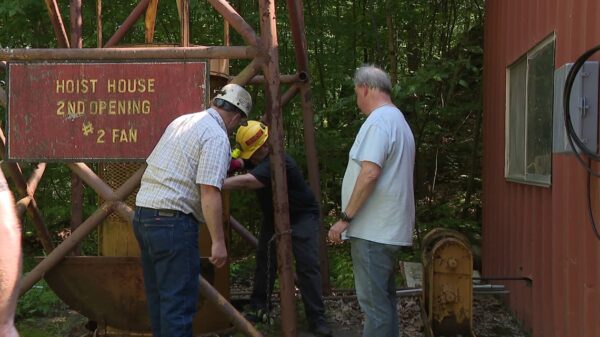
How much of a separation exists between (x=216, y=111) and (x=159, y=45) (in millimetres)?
1562

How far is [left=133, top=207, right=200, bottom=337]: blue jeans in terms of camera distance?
4090 millimetres

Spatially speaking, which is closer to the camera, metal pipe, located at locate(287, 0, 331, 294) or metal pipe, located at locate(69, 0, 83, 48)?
metal pipe, located at locate(69, 0, 83, 48)

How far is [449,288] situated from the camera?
5.41 metres

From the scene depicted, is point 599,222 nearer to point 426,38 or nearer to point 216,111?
point 216,111

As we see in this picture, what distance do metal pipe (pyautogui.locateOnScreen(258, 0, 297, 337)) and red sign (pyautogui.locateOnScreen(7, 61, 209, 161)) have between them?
45 centimetres

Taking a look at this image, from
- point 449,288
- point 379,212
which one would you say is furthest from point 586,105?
point 449,288

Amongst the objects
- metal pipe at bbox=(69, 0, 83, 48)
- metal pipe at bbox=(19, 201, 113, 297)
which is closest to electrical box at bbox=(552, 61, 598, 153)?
metal pipe at bbox=(19, 201, 113, 297)

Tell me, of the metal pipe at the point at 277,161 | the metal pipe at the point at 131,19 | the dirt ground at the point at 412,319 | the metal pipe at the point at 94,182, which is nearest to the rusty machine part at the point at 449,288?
the dirt ground at the point at 412,319

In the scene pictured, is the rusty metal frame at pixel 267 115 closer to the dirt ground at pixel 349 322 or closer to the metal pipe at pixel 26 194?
the metal pipe at pixel 26 194

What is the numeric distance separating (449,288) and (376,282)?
125 centimetres

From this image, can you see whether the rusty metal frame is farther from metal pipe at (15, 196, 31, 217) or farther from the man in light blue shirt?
the man in light blue shirt

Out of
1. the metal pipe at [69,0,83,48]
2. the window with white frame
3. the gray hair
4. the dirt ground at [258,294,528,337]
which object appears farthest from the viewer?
the metal pipe at [69,0,83,48]

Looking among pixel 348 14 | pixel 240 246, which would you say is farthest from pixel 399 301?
pixel 348 14

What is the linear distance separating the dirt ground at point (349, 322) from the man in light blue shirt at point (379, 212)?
1670mm
